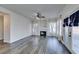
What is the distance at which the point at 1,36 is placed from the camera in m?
11.1

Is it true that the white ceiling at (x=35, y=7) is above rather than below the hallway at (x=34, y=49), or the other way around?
above

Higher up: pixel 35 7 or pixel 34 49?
pixel 35 7

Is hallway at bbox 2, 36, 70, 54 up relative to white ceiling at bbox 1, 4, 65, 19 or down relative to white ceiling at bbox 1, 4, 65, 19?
down

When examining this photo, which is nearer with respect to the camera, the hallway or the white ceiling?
the hallway

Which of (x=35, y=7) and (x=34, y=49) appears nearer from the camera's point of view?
(x=34, y=49)

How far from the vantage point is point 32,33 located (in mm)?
16969

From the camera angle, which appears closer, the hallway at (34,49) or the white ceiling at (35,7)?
the hallway at (34,49)

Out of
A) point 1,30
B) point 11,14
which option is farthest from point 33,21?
point 11,14

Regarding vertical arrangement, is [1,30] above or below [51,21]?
below
